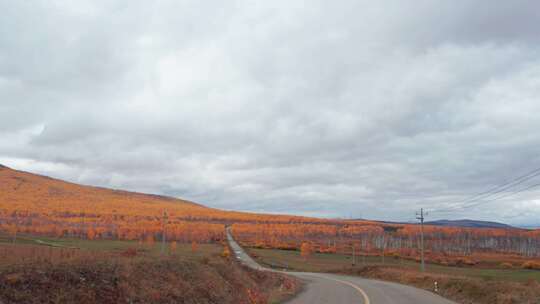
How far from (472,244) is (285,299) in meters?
202

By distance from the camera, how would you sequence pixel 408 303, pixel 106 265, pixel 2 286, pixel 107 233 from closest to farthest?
pixel 2 286 → pixel 106 265 → pixel 408 303 → pixel 107 233

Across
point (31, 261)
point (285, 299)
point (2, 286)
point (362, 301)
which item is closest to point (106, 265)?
point (31, 261)

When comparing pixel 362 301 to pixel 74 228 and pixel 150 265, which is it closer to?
pixel 150 265

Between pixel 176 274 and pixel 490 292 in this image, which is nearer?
pixel 176 274

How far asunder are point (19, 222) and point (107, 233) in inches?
1206

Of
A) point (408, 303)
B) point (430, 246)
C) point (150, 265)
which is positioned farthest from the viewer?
point (430, 246)

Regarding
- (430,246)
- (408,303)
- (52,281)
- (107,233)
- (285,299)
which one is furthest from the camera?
(430,246)

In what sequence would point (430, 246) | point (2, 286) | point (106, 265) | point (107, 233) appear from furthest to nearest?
point (430, 246)
point (107, 233)
point (106, 265)
point (2, 286)

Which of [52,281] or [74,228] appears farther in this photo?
[74,228]

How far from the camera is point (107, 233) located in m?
150

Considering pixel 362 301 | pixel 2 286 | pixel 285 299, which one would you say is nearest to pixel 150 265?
pixel 2 286

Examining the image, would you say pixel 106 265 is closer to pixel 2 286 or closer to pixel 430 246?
pixel 2 286

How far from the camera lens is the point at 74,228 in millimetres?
149875

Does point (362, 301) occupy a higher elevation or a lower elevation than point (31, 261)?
lower
